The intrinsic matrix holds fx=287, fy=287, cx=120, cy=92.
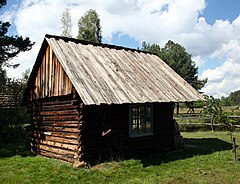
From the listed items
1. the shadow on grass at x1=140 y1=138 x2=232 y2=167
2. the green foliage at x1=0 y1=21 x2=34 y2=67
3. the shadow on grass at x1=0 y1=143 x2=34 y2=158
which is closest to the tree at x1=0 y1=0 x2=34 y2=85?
the green foliage at x1=0 y1=21 x2=34 y2=67

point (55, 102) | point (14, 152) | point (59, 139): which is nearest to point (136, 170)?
point (59, 139)

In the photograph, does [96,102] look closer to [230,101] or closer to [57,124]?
[57,124]

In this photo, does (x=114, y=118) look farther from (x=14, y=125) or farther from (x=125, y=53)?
(x=14, y=125)

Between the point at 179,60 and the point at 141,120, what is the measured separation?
43.3 m

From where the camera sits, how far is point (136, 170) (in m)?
10.4

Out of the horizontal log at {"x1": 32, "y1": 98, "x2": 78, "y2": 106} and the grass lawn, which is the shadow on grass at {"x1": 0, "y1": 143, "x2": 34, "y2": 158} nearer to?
the grass lawn

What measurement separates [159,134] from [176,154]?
1.19 meters

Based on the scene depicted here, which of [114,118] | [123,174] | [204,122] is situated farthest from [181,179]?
[204,122]

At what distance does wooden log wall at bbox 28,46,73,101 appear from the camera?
38.4 ft

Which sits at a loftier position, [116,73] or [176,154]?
[116,73]

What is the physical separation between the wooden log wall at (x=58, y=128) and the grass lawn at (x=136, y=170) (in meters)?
0.60

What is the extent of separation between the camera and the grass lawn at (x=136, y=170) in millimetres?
9305

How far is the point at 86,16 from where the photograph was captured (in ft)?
150

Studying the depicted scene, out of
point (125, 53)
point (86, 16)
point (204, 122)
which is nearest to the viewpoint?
point (125, 53)
